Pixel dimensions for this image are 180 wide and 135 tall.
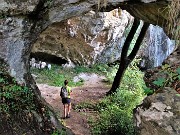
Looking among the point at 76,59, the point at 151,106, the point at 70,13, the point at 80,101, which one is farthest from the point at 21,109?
the point at 76,59

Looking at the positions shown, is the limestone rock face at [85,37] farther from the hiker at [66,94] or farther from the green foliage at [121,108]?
the hiker at [66,94]

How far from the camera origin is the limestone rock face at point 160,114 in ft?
17.2

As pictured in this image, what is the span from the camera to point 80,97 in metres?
14.8

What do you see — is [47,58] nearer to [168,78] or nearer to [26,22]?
[26,22]

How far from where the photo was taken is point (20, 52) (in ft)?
25.1

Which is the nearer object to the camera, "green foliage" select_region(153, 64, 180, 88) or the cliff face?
"green foliage" select_region(153, 64, 180, 88)

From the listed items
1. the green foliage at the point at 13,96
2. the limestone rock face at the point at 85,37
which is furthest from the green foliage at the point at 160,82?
the limestone rock face at the point at 85,37

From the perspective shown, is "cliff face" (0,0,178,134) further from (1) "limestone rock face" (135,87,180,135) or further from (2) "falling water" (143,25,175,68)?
(2) "falling water" (143,25,175,68)

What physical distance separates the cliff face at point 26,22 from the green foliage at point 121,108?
7.71 feet

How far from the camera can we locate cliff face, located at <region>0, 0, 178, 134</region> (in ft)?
23.8

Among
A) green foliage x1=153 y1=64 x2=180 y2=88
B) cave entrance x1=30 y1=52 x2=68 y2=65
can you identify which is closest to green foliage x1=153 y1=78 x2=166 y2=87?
green foliage x1=153 y1=64 x2=180 y2=88

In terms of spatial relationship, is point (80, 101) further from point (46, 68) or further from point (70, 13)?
point (70, 13)

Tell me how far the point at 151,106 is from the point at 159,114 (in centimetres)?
23

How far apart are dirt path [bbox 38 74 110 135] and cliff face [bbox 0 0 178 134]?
2.87 metres
